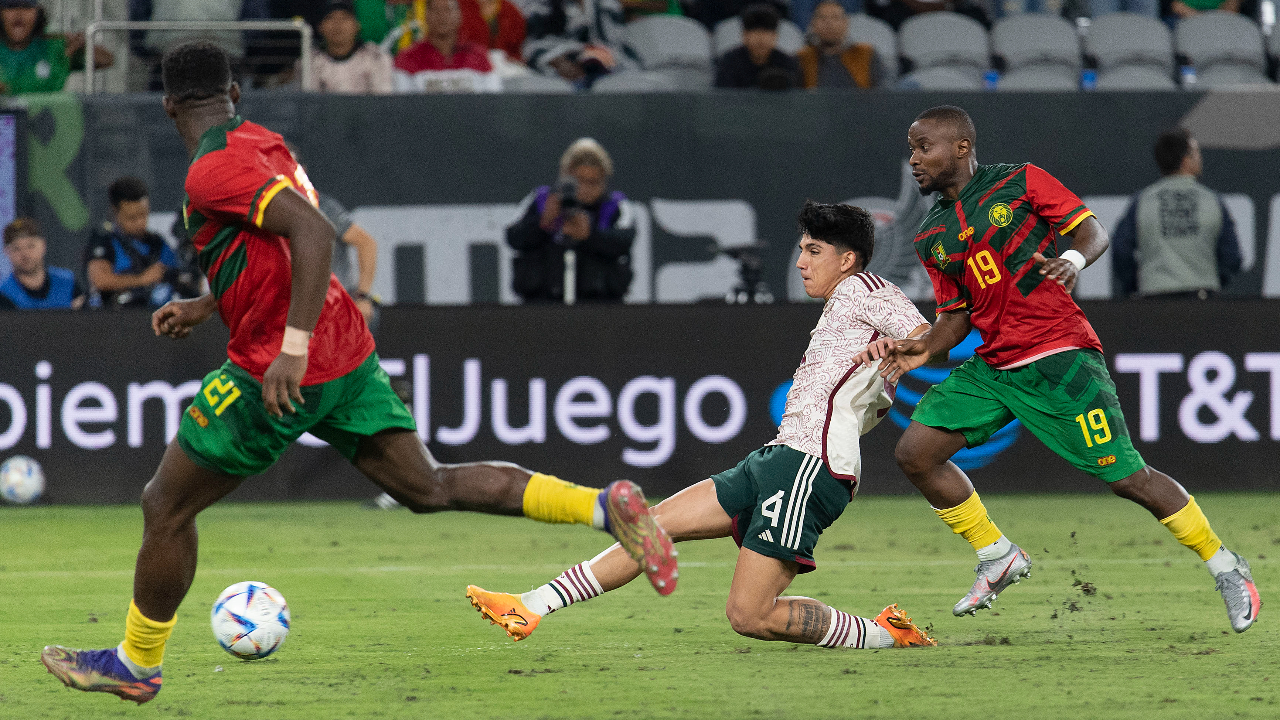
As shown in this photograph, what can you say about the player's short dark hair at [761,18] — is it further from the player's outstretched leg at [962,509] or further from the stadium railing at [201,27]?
the player's outstretched leg at [962,509]

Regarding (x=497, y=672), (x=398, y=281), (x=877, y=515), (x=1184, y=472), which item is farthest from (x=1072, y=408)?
(x=398, y=281)

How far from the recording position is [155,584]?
4391 millimetres

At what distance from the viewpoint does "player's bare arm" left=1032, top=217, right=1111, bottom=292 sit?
5070 millimetres

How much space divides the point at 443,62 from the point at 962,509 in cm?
753

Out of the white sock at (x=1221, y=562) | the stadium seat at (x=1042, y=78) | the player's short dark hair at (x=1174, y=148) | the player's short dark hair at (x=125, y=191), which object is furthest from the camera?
the stadium seat at (x=1042, y=78)

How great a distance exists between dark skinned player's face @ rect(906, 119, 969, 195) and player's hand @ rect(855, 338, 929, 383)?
88 cm

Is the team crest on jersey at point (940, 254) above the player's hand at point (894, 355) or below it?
above

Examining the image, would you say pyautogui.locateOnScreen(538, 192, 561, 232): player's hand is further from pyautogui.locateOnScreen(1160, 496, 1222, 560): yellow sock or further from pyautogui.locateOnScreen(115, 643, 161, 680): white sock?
pyautogui.locateOnScreen(115, 643, 161, 680): white sock

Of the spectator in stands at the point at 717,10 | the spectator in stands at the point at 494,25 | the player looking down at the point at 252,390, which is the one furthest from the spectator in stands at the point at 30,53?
the player looking down at the point at 252,390

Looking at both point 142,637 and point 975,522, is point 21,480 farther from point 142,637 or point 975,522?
point 975,522

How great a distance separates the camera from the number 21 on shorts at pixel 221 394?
4379mm

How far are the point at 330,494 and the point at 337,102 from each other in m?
3.36

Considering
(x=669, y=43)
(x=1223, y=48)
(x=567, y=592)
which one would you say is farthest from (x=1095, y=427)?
(x=1223, y=48)

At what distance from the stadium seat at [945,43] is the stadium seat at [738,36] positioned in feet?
3.22
